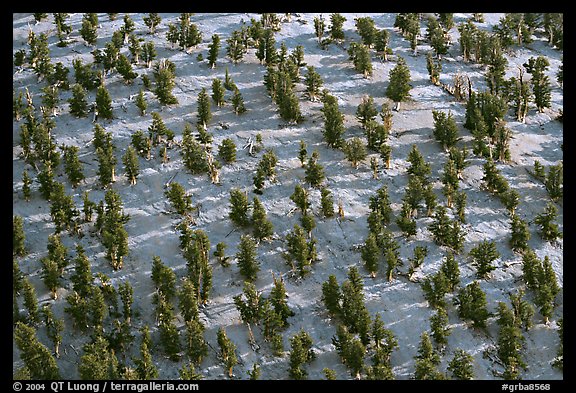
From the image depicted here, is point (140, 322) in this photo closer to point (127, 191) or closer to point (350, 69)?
point (127, 191)

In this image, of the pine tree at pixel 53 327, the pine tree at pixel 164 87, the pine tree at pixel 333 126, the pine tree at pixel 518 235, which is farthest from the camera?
the pine tree at pixel 164 87

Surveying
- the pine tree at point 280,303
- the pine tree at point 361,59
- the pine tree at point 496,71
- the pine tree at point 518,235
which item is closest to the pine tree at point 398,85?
the pine tree at point 361,59

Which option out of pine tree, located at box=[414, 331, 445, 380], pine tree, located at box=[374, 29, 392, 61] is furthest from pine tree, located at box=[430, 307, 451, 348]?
pine tree, located at box=[374, 29, 392, 61]

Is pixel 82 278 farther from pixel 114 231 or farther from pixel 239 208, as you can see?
pixel 239 208

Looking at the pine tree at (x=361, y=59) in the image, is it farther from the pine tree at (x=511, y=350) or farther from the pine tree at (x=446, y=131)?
the pine tree at (x=511, y=350)
